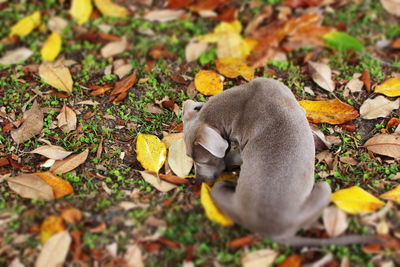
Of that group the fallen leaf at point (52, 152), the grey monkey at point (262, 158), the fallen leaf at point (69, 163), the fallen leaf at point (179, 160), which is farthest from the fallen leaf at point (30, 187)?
the grey monkey at point (262, 158)

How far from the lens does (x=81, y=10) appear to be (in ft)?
19.1

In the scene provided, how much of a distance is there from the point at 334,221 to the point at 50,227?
2.23 meters

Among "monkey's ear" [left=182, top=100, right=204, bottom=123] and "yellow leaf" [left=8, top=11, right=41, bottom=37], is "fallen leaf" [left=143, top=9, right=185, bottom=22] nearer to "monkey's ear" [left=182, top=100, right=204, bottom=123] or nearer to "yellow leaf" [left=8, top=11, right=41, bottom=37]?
"yellow leaf" [left=8, top=11, right=41, bottom=37]

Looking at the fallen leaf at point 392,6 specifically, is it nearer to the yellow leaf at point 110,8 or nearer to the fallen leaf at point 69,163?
the yellow leaf at point 110,8

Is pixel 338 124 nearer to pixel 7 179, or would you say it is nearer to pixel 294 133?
pixel 294 133

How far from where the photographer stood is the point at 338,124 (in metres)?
4.38

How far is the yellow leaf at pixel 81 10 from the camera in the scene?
578 centimetres

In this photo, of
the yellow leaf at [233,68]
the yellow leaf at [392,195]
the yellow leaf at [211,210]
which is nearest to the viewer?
the yellow leaf at [211,210]

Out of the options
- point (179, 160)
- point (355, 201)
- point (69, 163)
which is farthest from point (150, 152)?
point (355, 201)

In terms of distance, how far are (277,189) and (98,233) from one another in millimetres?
1430

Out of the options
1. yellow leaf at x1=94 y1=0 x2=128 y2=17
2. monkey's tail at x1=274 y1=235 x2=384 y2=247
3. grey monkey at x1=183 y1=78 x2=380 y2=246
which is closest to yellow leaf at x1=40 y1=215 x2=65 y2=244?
grey monkey at x1=183 y1=78 x2=380 y2=246

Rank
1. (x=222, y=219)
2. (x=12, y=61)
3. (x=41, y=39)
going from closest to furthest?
1. (x=222, y=219)
2. (x=12, y=61)
3. (x=41, y=39)

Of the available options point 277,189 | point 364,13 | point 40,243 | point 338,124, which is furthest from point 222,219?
point 364,13

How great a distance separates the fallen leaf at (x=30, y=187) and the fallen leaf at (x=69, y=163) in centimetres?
22
